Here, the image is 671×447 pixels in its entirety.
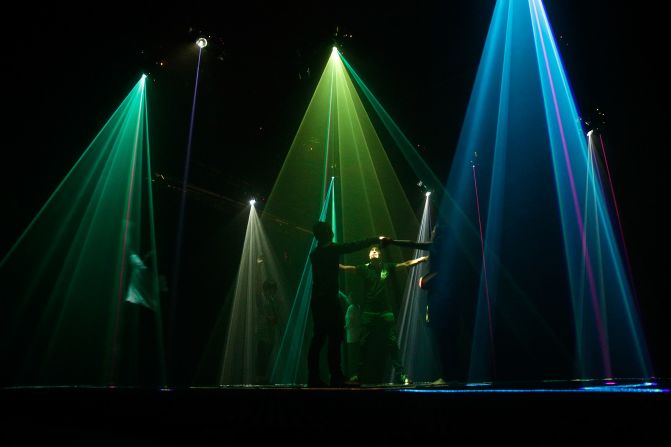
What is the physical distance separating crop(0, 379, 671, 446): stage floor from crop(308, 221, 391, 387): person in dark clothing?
4.16ft

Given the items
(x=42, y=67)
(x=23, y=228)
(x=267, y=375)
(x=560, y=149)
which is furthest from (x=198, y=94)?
(x=560, y=149)

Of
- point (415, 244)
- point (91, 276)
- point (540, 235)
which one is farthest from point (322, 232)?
point (540, 235)

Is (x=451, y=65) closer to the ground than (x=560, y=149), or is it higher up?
higher up

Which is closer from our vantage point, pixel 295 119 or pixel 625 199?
pixel 625 199

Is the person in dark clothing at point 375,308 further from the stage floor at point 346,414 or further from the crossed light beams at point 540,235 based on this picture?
the stage floor at point 346,414

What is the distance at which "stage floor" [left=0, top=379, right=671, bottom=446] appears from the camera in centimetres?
162

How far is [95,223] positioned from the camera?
6895mm

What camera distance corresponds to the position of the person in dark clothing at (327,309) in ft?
12.8

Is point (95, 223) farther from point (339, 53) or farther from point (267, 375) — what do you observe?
point (339, 53)

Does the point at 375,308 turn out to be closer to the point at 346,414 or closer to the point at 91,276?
the point at 346,414

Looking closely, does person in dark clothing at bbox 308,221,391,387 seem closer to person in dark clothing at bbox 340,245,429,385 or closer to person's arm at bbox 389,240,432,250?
person's arm at bbox 389,240,432,250

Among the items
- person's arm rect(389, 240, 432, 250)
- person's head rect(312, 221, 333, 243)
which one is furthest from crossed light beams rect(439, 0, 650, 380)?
person's head rect(312, 221, 333, 243)

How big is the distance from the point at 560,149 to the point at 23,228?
902cm

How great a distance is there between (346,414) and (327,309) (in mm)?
1673
